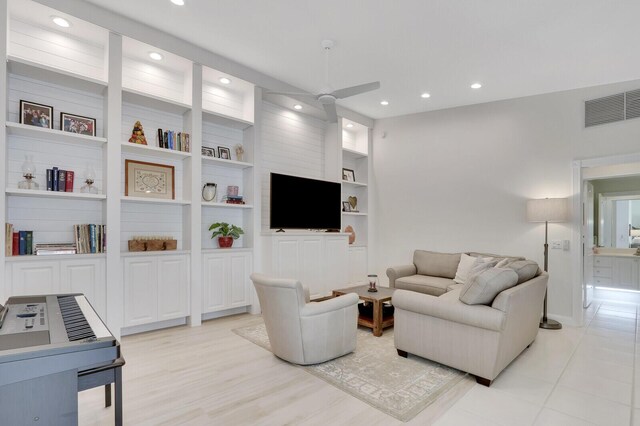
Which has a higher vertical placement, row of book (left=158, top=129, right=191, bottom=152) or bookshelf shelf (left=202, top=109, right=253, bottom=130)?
bookshelf shelf (left=202, top=109, right=253, bottom=130)

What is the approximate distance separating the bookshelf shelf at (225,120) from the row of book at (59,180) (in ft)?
5.34

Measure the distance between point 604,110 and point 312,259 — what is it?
440 centimetres

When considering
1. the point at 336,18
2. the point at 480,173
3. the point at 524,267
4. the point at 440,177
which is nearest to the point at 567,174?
the point at 480,173

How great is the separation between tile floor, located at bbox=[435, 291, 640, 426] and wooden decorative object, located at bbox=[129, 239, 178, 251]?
3293 millimetres

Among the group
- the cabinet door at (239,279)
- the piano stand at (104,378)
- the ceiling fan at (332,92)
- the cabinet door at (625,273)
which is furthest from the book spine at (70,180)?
the cabinet door at (625,273)

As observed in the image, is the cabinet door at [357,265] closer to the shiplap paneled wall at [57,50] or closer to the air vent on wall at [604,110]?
the air vent on wall at [604,110]

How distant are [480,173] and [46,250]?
5.70 meters

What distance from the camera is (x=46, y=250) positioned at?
3.27 metres

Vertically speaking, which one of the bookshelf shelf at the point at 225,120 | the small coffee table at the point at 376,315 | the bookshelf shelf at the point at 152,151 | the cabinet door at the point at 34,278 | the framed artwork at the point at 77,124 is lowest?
the small coffee table at the point at 376,315

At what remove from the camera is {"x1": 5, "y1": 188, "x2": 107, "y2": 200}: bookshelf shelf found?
3050 mm

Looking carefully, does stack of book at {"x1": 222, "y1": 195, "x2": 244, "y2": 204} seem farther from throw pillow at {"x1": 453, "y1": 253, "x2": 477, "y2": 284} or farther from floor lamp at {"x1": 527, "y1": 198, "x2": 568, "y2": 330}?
floor lamp at {"x1": 527, "y1": 198, "x2": 568, "y2": 330}

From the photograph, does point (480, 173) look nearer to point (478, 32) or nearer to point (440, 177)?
point (440, 177)

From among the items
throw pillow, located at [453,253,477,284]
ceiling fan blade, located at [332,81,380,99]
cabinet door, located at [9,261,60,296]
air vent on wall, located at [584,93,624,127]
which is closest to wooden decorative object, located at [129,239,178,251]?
cabinet door, located at [9,261,60,296]

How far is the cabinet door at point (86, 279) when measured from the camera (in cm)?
327
